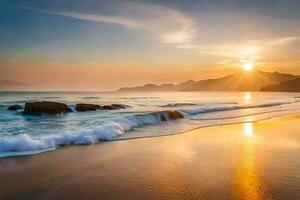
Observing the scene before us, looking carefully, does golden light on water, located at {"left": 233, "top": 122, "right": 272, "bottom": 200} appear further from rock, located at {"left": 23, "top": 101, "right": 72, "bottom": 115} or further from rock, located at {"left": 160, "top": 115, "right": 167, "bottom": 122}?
rock, located at {"left": 23, "top": 101, "right": 72, "bottom": 115}

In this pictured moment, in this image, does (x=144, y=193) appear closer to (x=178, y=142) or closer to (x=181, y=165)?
(x=181, y=165)

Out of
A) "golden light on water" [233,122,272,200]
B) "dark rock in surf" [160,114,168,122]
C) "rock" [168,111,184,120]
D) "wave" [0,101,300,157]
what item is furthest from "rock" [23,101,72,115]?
"golden light on water" [233,122,272,200]

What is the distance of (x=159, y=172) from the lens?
786 centimetres

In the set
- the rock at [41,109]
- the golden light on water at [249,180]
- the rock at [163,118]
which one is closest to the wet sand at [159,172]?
the golden light on water at [249,180]

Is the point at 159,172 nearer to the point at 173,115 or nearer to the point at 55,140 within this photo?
the point at 55,140

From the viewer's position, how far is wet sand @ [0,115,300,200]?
20.3 feet

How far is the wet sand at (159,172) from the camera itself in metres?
6.18

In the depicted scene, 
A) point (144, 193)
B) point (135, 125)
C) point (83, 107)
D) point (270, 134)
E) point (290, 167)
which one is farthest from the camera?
point (83, 107)

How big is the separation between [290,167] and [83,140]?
8.04 meters

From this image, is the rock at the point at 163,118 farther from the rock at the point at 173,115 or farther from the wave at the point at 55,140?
the wave at the point at 55,140

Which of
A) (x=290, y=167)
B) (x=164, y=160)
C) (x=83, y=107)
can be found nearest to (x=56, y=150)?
(x=164, y=160)

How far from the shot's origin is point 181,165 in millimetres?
8633

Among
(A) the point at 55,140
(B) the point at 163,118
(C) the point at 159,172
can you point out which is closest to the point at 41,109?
(B) the point at 163,118

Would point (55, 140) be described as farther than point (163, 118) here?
No
